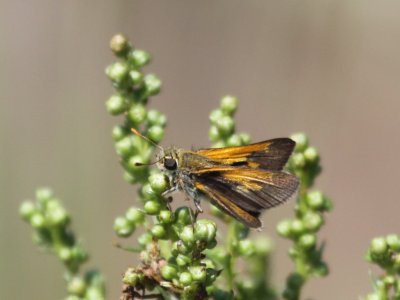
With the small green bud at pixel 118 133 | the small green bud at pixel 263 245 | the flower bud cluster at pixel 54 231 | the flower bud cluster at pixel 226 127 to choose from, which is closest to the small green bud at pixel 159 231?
the small green bud at pixel 118 133

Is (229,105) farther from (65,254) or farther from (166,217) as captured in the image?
(65,254)

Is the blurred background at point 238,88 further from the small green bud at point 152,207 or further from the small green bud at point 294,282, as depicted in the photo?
the small green bud at point 152,207

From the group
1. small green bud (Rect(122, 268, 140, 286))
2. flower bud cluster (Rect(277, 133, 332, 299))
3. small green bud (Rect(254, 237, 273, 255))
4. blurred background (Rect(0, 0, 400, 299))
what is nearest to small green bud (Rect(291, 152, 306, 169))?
flower bud cluster (Rect(277, 133, 332, 299))

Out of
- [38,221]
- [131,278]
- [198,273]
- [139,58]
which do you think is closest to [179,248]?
[198,273]

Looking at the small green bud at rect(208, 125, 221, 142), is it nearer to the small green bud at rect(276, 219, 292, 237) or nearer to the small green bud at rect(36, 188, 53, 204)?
the small green bud at rect(276, 219, 292, 237)

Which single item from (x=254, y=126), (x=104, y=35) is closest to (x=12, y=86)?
(x=104, y=35)
